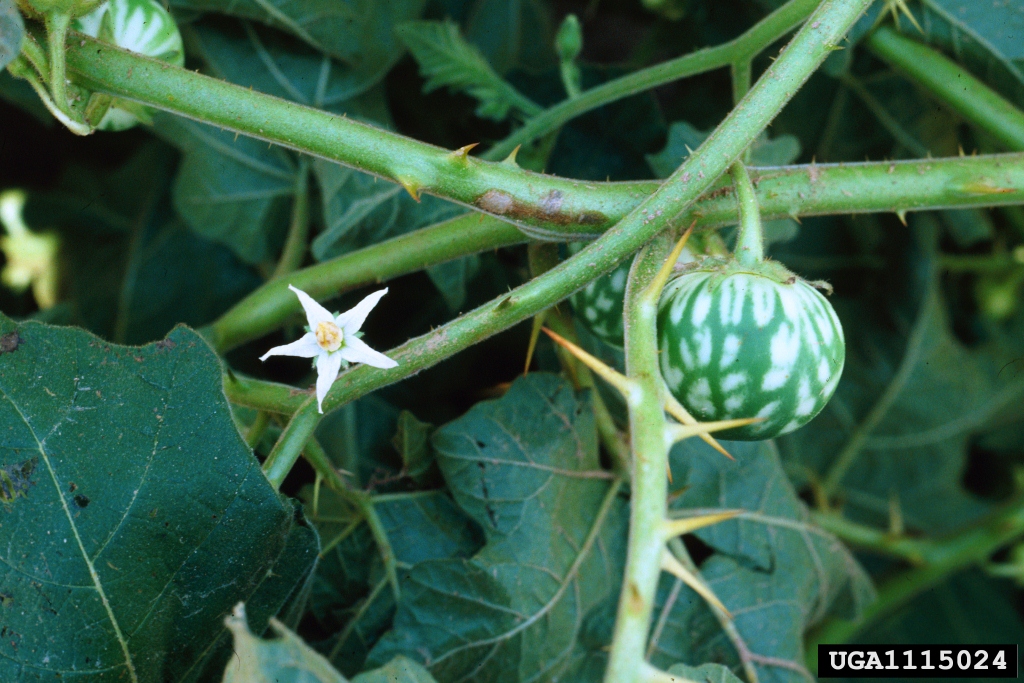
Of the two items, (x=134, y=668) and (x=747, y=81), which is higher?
(x=747, y=81)

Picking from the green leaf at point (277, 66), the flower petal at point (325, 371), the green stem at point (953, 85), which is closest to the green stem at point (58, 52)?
the flower petal at point (325, 371)

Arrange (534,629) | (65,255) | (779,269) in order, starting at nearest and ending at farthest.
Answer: (779,269) < (534,629) < (65,255)

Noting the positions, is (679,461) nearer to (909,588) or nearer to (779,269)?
(779,269)

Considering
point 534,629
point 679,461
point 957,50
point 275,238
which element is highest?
point 957,50

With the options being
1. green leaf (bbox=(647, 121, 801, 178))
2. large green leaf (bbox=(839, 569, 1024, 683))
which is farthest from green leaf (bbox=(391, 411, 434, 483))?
large green leaf (bbox=(839, 569, 1024, 683))

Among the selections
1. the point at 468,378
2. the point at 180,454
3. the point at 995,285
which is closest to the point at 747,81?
the point at 468,378

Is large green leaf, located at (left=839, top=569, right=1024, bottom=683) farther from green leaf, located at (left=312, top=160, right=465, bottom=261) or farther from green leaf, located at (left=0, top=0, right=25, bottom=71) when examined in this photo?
green leaf, located at (left=0, top=0, right=25, bottom=71)

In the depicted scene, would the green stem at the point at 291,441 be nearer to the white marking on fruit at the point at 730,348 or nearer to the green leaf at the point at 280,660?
the green leaf at the point at 280,660
